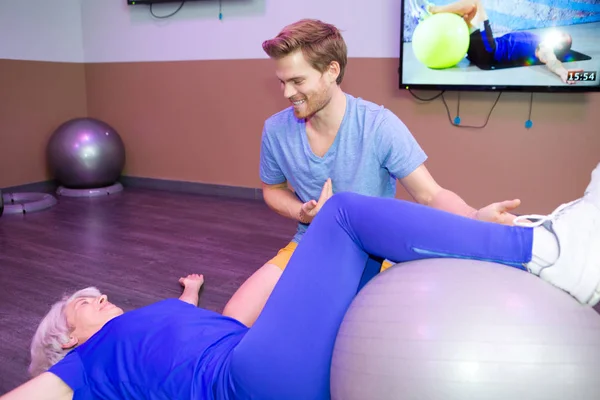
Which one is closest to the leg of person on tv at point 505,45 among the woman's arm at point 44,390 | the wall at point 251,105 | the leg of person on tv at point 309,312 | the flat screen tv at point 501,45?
the flat screen tv at point 501,45

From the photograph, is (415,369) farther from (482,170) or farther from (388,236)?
(482,170)

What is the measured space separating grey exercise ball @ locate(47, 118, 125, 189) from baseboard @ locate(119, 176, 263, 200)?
14.1 inches

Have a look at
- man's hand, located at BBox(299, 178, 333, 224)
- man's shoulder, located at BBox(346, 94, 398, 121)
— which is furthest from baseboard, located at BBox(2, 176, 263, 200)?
man's hand, located at BBox(299, 178, 333, 224)

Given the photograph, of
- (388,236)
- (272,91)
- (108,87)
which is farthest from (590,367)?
(108,87)

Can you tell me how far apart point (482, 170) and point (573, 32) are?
897mm

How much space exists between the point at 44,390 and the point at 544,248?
1.04 m

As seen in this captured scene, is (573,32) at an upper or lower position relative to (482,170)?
upper

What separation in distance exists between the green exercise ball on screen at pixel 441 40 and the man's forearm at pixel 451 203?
70.3 inches

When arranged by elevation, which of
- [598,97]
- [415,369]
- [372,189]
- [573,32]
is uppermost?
[573,32]

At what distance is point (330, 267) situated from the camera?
1.12 metres

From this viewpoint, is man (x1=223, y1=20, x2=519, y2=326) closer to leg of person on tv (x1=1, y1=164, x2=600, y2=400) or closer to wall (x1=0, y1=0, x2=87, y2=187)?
leg of person on tv (x1=1, y1=164, x2=600, y2=400)

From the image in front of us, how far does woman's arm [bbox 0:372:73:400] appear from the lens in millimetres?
1101

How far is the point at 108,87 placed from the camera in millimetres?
4625

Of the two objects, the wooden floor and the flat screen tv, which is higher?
the flat screen tv
